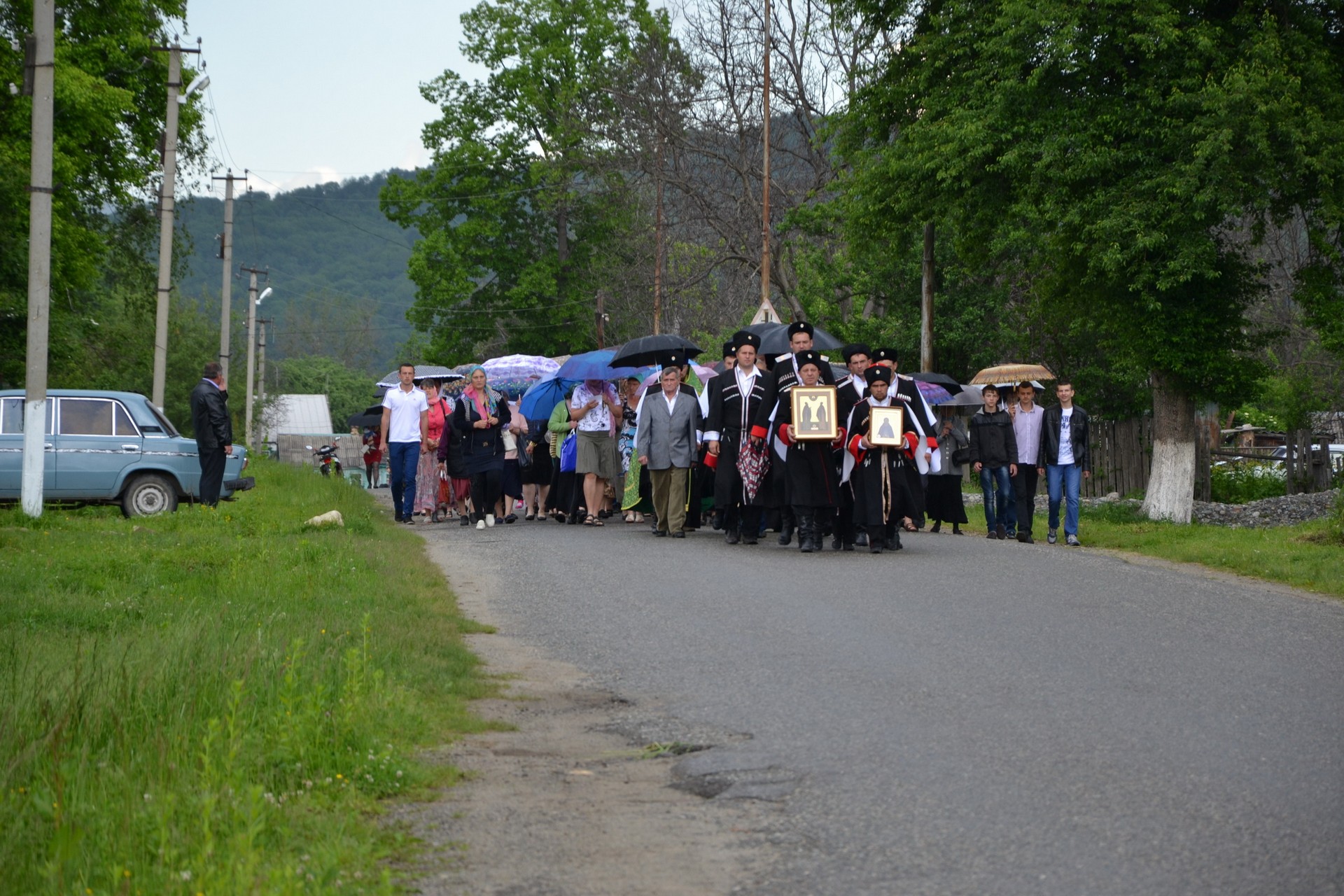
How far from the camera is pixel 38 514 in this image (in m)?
18.6

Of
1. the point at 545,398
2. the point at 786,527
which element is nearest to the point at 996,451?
the point at 786,527

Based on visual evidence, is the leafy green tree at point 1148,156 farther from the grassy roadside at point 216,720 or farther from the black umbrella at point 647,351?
the grassy roadside at point 216,720

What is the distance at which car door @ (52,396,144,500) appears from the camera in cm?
2059

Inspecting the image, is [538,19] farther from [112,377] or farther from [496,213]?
[112,377]

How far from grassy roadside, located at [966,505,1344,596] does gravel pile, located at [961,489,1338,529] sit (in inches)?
99.3

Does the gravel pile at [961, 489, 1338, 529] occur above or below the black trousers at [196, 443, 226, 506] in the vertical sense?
below

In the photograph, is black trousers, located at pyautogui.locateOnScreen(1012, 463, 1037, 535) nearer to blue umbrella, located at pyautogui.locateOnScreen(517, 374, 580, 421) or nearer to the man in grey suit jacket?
the man in grey suit jacket

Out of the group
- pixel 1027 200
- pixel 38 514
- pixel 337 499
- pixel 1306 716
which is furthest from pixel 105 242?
pixel 1306 716

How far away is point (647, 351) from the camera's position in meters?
20.0

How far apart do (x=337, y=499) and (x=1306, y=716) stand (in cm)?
1754

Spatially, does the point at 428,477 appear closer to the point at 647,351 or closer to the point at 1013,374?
the point at 647,351

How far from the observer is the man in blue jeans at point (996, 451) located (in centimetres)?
1909

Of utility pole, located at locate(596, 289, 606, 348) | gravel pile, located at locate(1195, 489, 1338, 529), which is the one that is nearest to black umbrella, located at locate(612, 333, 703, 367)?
gravel pile, located at locate(1195, 489, 1338, 529)

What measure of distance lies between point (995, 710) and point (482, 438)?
47.0 ft
